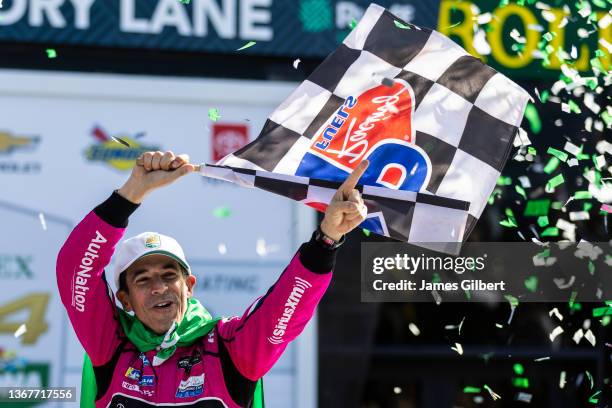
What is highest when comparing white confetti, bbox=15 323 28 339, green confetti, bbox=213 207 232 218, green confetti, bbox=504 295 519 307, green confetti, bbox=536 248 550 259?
green confetti, bbox=213 207 232 218

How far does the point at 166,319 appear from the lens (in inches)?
126

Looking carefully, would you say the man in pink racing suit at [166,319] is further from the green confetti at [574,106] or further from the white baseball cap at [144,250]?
the green confetti at [574,106]

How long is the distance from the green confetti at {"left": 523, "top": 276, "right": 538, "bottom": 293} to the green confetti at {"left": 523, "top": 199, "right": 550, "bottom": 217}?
439 millimetres

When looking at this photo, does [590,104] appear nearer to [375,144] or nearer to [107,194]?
[375,144]

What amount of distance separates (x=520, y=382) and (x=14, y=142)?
3.69 m

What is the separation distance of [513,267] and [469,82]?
127 inches

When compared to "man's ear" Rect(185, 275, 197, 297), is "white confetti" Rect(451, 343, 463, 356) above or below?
below

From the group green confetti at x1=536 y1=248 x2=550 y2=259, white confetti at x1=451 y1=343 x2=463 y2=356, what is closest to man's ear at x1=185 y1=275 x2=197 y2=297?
white confetti at x1=451 y1=343 x2=463 y2=356

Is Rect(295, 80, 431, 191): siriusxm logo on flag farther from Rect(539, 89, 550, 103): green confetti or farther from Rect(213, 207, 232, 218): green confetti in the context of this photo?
Rect(539, 89, 550, 103): green confetti

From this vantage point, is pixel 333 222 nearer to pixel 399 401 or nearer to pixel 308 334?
pixel 308 334

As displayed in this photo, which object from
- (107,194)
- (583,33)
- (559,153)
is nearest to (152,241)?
(107,194)

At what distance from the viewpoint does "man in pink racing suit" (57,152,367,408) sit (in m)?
3.05

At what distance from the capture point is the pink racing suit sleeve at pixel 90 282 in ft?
10.2


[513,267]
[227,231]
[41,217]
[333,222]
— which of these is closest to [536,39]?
[513,267]
